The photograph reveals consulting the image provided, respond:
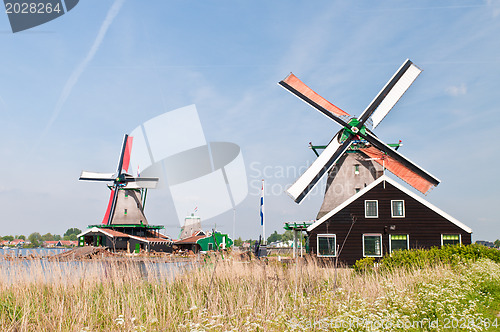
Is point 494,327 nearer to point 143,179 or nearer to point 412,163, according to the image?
point 412,163

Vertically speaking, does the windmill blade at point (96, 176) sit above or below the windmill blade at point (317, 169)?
above

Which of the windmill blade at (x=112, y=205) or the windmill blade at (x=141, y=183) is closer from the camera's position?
the windmill blade at (x=112, y=205)

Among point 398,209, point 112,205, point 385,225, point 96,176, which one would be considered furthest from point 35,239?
→ point 398,209

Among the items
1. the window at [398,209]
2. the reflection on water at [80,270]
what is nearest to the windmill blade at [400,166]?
the window at [398,209]

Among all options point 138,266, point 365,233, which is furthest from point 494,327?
point 365,233

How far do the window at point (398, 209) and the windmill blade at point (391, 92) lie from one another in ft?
19.4

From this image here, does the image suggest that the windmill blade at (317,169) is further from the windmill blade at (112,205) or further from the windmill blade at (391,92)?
the windmill blade at (112,205)

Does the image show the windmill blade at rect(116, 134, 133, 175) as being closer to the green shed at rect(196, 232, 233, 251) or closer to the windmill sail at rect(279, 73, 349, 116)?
the green shed at rect(196, 232, 233, 251)

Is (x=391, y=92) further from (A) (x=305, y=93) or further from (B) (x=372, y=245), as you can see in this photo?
(B) (x=372, y=245)

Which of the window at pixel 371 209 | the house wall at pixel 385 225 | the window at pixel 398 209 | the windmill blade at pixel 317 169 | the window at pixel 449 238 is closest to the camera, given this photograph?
the window at pixel 449 238

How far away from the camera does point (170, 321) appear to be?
7.06m

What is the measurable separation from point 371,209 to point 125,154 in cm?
3983

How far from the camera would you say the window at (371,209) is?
77.2 ft

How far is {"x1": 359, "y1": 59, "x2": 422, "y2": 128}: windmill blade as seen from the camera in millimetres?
26875
